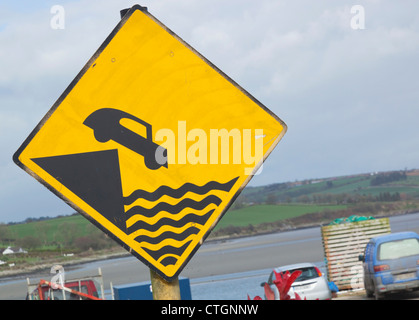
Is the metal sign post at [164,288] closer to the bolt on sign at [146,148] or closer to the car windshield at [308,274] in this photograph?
the bolt on sign at [146,148]

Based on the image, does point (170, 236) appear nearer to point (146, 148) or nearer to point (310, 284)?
point (146, 148)

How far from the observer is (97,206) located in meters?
2.32

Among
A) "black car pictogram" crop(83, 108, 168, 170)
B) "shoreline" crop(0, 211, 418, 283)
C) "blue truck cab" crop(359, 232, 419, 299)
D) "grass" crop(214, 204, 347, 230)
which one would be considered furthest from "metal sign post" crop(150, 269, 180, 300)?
"grass" crop(214, 204, 347, 230)

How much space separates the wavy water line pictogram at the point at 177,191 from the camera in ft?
7.59

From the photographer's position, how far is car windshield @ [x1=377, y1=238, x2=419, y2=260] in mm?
19531

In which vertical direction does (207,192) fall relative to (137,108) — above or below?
below

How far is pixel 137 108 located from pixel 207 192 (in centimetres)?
36

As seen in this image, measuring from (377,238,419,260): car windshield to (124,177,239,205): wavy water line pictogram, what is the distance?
17918mm

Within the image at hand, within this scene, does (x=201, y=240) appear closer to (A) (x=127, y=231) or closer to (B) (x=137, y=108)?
(A) (x=127, y=231)

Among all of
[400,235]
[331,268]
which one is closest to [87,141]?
[400,235]

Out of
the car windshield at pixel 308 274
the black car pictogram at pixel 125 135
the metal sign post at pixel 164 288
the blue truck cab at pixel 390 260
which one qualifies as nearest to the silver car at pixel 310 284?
the car windshield at pixel 308 274

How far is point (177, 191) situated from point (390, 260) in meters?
18.4

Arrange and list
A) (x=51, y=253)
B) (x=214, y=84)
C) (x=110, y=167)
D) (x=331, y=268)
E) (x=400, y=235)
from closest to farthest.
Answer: (x=110, y=167)
(x=214, y=84)
(x=400, y=235)
(x=331, y=268)
(x=51, y=253)

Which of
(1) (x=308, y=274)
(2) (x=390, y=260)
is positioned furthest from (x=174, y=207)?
(1) (x=308, y=274)
